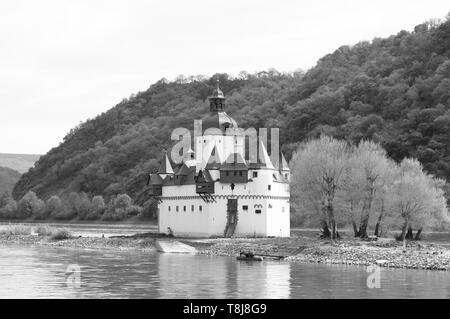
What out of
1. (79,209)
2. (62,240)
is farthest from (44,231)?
(79,209)

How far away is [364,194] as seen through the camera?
272 feet

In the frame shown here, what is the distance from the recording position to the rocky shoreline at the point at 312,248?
2479 inches

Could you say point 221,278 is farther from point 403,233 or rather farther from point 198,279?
point 403,233

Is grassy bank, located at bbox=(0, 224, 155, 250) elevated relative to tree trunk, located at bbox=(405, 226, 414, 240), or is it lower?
lower

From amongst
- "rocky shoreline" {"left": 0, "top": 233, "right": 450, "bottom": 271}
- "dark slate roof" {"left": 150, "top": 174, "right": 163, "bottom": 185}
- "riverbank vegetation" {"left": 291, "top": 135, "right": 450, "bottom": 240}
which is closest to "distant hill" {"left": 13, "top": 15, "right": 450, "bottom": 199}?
"riverbank vegetation" {"left": 291, "top": 135, "right": 450, "bottom": 240}

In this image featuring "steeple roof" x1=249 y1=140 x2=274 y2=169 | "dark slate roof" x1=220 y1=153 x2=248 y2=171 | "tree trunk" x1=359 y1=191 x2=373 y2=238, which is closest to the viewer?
"tree trunk" x1=359 y1=191 x2=373 y2=238

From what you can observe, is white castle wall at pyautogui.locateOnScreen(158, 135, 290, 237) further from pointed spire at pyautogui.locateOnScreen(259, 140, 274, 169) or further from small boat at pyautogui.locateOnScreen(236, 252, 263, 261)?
small boat at pyautogui.locateOnScreen(236, 252, 263, 261)

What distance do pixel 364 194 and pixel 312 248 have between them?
13.0m

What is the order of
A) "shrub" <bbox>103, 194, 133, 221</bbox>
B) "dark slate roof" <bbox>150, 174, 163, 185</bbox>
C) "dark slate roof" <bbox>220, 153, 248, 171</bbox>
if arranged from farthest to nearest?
"shrub" <bbox>103, 194, 133, 221</bbox> → "dark slate roof" <bbox>150, 174, 163, 185</bbox> → "dark slate roof" <bbox>220, 153, 248, 171</bbox>

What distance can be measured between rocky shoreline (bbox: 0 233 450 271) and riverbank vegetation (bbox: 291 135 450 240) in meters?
3.95

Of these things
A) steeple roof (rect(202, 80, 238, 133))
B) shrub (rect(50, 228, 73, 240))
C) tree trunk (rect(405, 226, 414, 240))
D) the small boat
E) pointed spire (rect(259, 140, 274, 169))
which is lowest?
the small boat

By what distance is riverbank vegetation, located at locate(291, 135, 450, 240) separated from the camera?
8200 cm

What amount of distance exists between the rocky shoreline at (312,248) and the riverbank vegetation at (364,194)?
395 cm
